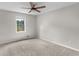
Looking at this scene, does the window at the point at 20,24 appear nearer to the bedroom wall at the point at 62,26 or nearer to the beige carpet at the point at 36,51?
the bedroom wall at the point at 62,26

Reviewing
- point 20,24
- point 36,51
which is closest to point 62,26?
point 36,51

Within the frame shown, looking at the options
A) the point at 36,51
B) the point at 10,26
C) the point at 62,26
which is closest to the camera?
the point at 36,51

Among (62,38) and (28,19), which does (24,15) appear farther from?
(62,38)

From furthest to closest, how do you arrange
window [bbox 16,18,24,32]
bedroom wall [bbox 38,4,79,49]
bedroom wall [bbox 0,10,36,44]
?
window [bbox 16,18,24,32]
bedroom wall [bbox 0,10,36,44]
bedroom wall [bbox 38,4,79,49]

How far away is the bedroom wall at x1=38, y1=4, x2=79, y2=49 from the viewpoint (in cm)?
401

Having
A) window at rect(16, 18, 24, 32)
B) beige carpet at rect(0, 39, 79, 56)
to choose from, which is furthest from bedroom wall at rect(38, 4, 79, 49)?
window at rect(16, 18, 24, 32)

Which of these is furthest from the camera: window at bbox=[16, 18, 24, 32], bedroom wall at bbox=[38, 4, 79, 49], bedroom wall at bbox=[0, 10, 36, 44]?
window at bbox=[16, 18, 24, 32]

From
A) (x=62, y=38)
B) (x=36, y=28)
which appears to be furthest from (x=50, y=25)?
(x=36, y=28)

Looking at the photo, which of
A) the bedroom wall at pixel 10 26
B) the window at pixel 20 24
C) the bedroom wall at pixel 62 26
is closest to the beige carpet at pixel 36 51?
the bedroom wall at pixel 62 26

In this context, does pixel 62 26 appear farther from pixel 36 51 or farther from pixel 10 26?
pixel 10 26

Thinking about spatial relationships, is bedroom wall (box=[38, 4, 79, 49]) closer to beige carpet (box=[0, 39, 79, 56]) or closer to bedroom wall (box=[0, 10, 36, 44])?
beige carpet (box=[0, 39, 79, 56])

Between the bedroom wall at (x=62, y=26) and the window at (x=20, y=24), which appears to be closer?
the bedroom wall at (x=62, y=26)

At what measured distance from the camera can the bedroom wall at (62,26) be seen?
4008 millimetres

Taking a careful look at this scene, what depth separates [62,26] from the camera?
476 cm
